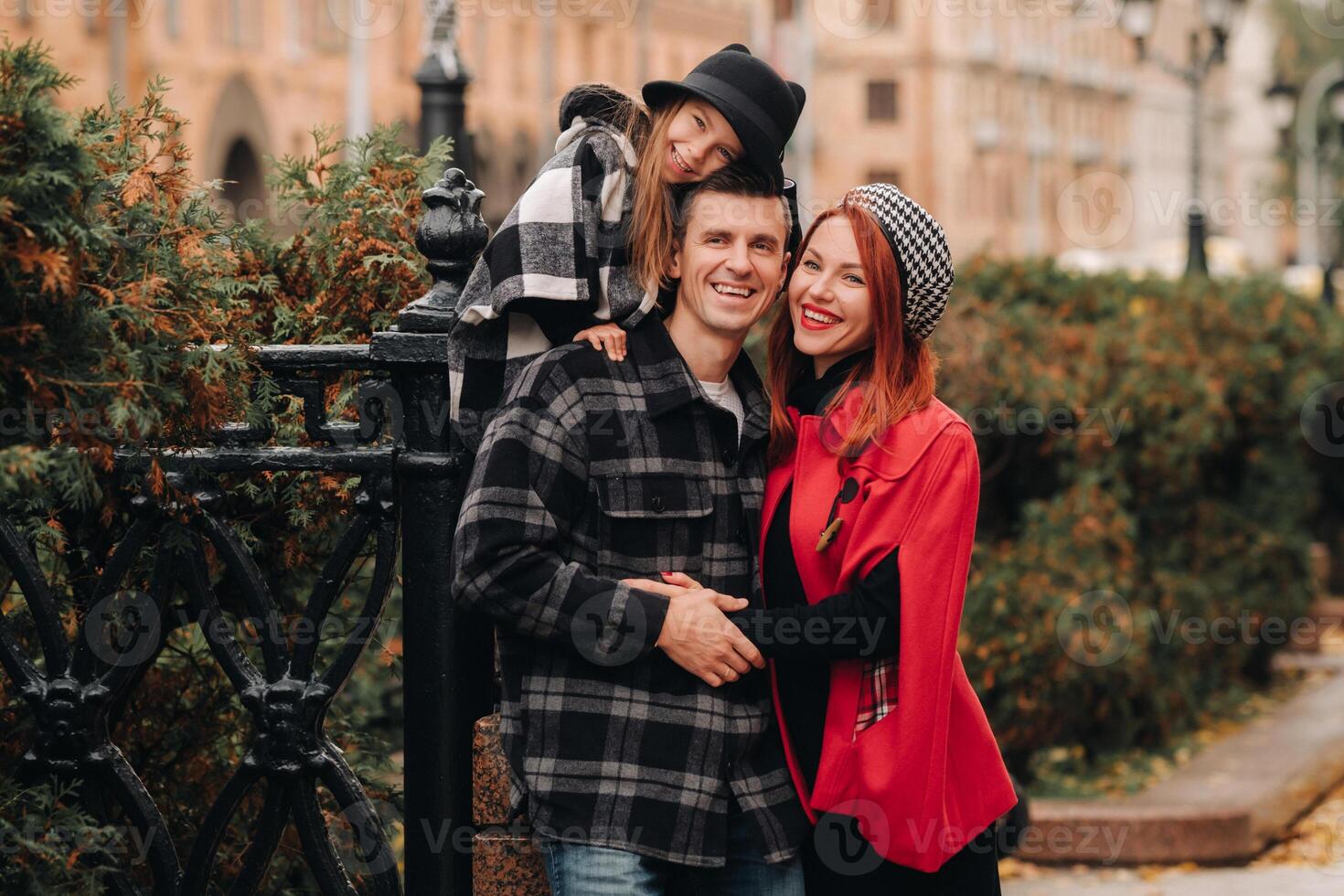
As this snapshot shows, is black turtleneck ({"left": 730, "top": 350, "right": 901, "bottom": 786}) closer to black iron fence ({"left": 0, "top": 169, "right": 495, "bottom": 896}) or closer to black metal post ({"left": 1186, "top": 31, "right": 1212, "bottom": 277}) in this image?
black iron fence ({"left": 0, "top": 169, "right": 495, "bottom": 896})

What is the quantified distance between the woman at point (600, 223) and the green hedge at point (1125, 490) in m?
4.12

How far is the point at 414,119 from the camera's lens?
116 ft

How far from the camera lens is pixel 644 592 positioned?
10.1 feet

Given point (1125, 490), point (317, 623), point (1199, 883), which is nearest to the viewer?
point (317, 623)

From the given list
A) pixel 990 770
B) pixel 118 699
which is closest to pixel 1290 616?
pixel 990 770

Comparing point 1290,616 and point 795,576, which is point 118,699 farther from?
point 1290,616

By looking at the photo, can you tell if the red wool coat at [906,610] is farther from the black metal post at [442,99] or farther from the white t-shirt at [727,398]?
the black metal post at [442,99]

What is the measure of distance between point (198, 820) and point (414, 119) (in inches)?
1274

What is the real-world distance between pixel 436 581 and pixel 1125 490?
557 centimetres

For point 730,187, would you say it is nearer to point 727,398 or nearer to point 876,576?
point 727,398

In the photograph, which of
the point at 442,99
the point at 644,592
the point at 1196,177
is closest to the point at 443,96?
the point at 442,99

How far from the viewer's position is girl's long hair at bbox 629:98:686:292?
3248 mm

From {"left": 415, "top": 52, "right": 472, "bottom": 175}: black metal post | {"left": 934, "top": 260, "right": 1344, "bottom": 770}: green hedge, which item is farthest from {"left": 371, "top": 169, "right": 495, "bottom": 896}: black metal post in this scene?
{"left": 415, "top": 52, "right": 472, "bottom": 175}: black metal post

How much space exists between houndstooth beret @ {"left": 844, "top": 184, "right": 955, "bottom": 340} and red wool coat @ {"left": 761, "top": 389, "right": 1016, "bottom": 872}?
200mm
